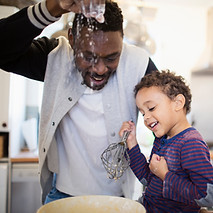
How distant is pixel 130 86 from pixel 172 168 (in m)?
0.25

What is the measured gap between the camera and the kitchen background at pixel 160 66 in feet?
5.97

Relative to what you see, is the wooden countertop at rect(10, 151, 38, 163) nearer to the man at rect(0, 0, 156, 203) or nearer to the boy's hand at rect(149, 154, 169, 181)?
the man at rect(0, 0, 156, 203)

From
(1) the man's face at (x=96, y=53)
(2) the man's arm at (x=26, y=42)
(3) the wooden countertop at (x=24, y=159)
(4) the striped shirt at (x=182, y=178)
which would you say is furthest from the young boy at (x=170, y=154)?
(3) the wooden countertop at (x=24, y=159)

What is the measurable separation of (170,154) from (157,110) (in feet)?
0.39

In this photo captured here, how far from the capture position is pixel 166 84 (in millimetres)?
819

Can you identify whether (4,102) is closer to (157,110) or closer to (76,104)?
(76,104)

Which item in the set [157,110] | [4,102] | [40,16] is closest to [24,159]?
[4,102]

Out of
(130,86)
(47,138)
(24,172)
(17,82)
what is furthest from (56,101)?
(17,82)

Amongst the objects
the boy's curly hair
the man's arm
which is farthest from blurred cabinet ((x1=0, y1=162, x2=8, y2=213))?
the boy's curly hair

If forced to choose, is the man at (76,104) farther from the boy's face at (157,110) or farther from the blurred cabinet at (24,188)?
the blurred cabinet at (24,188)

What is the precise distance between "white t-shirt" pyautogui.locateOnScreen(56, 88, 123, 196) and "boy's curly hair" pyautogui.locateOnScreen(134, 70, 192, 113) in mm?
131

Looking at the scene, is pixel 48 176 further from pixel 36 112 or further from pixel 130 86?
pixel 36 112

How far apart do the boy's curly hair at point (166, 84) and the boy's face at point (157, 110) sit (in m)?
0.01

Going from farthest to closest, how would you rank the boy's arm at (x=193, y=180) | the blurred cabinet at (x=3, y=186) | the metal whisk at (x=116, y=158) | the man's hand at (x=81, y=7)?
the blurred cabinet at (x=3, y=186) → the metal whisk at (x=116, y=158) → the boy's arm at (x=193, y=180) → the man's hand at (x=81, y=7)
